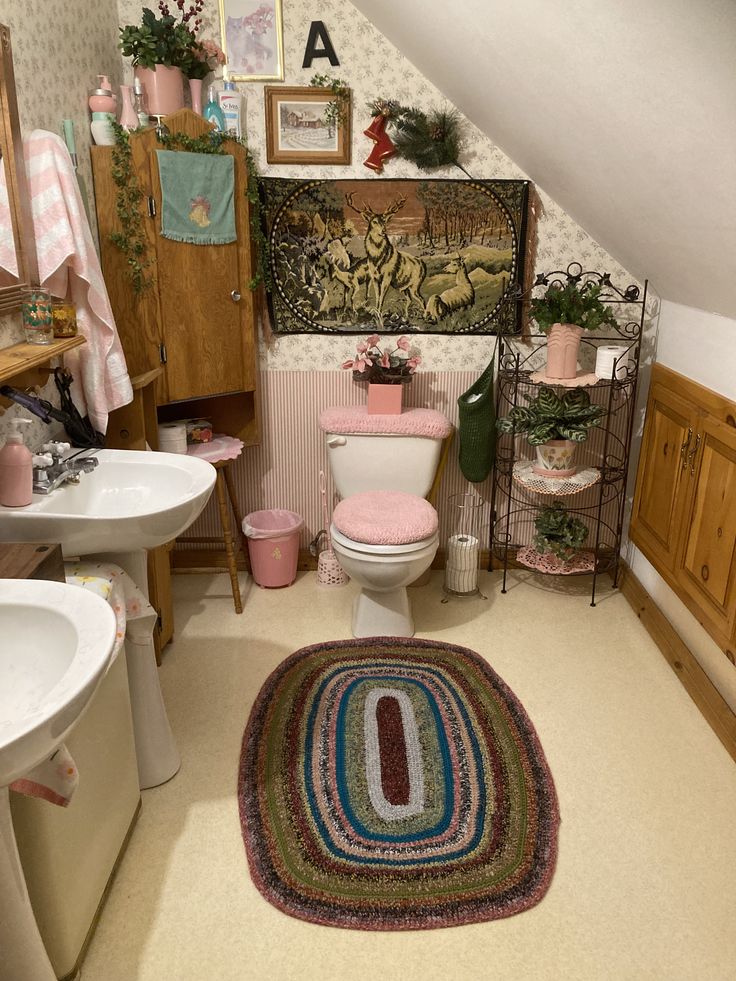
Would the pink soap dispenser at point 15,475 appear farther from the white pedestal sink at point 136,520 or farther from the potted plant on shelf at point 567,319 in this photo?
the potted plant on shelf at point 567,319

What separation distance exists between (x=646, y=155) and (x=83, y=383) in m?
1.70

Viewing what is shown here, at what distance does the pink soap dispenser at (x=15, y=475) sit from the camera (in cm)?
180

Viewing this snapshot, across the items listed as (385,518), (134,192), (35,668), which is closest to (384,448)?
(385,518)

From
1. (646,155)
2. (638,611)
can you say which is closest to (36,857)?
(646,155)

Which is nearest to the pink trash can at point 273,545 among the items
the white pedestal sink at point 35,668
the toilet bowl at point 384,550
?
the toilet bowl at point 384,550

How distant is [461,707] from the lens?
97.0 inches

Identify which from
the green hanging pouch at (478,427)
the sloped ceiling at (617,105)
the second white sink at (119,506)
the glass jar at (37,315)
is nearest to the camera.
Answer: the sloped ceiling at (617,105)

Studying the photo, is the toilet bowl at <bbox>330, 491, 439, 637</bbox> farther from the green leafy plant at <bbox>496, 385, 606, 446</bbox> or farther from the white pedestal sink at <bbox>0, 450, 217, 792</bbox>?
the white pedestal sink at <bbox>0, 450, 217, 792</bbox>

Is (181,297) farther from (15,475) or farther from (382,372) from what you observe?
(15,475)

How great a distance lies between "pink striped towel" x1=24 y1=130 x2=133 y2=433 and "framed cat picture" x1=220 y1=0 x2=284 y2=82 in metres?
1.02

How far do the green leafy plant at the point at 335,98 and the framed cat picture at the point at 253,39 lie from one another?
15cm

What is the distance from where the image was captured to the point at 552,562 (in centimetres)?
315

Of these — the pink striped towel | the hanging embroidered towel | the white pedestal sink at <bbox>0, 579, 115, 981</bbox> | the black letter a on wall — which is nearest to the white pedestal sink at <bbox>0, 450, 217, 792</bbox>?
the pink striped towel

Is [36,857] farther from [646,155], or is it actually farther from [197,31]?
[197,31]
